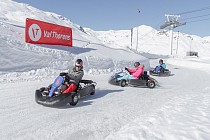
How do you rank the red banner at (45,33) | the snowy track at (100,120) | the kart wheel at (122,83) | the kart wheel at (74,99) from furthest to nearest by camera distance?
the red banner at (45,33) → the kart wheel at (122,83) → the kart wheel at (74,99) → the snowy track at (100,120)

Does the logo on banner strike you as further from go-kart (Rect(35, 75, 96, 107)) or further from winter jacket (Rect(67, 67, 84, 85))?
go-kart (Rect(35, 75, 96, 107))

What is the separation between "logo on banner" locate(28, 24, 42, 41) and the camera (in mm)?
13289

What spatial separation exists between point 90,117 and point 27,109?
5.58ft

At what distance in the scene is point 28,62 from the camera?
41.0 feet

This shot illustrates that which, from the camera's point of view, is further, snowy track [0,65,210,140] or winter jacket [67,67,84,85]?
winter jacket [67,67,84,85]

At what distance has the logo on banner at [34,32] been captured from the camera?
13289 mm

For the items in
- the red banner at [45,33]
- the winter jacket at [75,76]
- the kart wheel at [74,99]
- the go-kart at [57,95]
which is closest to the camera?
the go-kart at [57,95]

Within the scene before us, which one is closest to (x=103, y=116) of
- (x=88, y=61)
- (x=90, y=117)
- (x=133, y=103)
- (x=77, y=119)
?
(x=90, y=117)

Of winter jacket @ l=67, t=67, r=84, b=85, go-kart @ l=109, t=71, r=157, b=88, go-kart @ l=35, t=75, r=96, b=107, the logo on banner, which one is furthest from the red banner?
go-kart @ l=35, t=75, r=96, b=107

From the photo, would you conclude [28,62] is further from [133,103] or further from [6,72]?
[133,103]

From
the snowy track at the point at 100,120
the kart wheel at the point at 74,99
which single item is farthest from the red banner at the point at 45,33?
the kart wheel at the point at 74,99

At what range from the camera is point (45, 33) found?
46.6 feet

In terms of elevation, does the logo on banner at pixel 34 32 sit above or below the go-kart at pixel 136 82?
above

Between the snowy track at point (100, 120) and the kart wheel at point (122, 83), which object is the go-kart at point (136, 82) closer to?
the kart wheel at point (122, 83)
